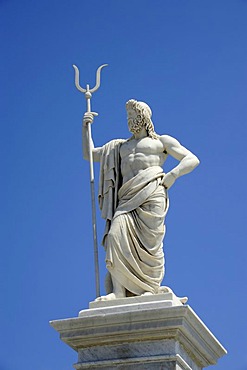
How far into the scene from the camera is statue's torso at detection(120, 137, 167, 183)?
10586 mm

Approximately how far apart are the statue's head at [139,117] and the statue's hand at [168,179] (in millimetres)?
623

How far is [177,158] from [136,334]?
2562 mm

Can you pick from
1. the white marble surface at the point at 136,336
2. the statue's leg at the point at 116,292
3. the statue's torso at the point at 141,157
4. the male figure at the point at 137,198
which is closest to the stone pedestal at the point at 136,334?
the white marble surface at the point at 136,336

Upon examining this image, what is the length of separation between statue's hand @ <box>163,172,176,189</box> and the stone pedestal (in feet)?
5.25

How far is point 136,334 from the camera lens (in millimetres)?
9391

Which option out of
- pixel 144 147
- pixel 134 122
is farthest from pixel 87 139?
pixel 144 147

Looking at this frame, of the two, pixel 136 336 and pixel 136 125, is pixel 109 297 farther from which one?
pixel 136 125

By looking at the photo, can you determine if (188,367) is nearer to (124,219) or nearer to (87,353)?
(87,353)

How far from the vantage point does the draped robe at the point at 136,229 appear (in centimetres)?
1000

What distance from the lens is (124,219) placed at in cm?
1024

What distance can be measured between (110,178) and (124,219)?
2.53 feet

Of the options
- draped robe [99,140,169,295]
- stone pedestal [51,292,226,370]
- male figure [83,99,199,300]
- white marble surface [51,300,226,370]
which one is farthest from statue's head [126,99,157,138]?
white marble surface [51,300,226,370]

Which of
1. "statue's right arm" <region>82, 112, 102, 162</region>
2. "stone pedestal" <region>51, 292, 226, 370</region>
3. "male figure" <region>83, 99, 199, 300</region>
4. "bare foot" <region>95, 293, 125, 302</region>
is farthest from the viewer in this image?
"statue's right arm" <region>82, 112, 102, 162</region>

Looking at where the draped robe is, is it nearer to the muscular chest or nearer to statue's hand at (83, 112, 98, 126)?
the muscular chest
